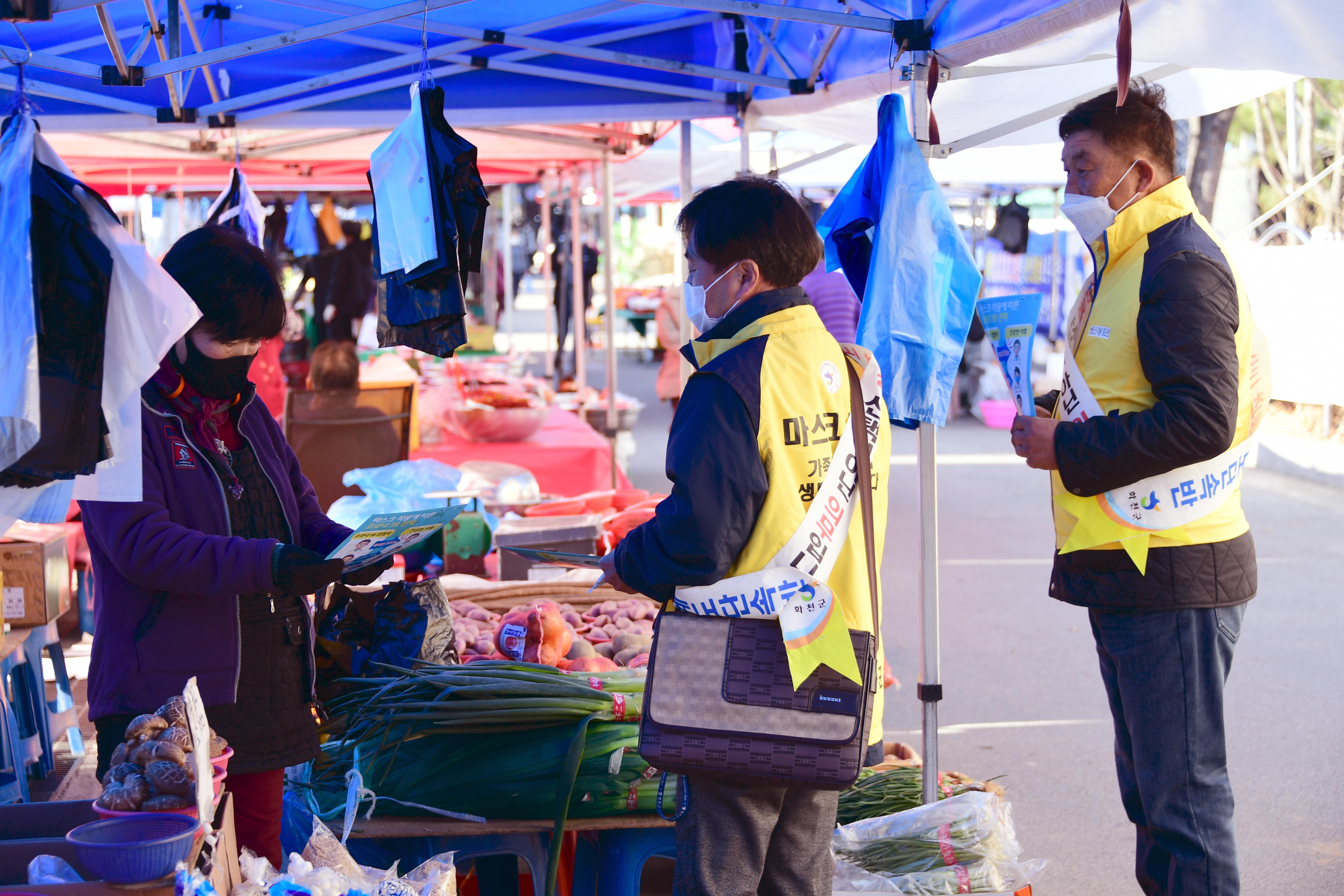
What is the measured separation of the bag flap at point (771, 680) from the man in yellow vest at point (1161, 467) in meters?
0.73

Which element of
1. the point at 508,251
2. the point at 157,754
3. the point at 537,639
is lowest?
the point at 537,639

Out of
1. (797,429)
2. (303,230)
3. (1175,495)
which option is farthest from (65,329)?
(303,230)

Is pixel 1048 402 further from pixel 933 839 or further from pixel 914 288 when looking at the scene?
pixel 933 839

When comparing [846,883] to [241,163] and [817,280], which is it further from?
[241,163]

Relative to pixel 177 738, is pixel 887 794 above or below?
below

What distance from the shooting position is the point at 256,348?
7.31ft

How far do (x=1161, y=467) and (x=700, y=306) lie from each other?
38.1 inches

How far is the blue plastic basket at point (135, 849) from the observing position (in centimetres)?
155

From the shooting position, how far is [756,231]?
200cm

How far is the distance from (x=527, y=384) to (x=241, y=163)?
235cm

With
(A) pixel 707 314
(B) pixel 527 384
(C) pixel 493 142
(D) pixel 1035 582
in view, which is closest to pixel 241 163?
(C) pixel 493 142

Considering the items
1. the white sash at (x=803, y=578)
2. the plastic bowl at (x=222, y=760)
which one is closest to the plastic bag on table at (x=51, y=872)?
the plastic bowl at (x=222, y=760)

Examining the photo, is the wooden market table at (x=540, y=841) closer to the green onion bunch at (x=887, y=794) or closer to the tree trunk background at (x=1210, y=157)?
the green onion bunch at (x=887, y=794)

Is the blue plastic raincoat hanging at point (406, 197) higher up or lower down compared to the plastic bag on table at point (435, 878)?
higher up
